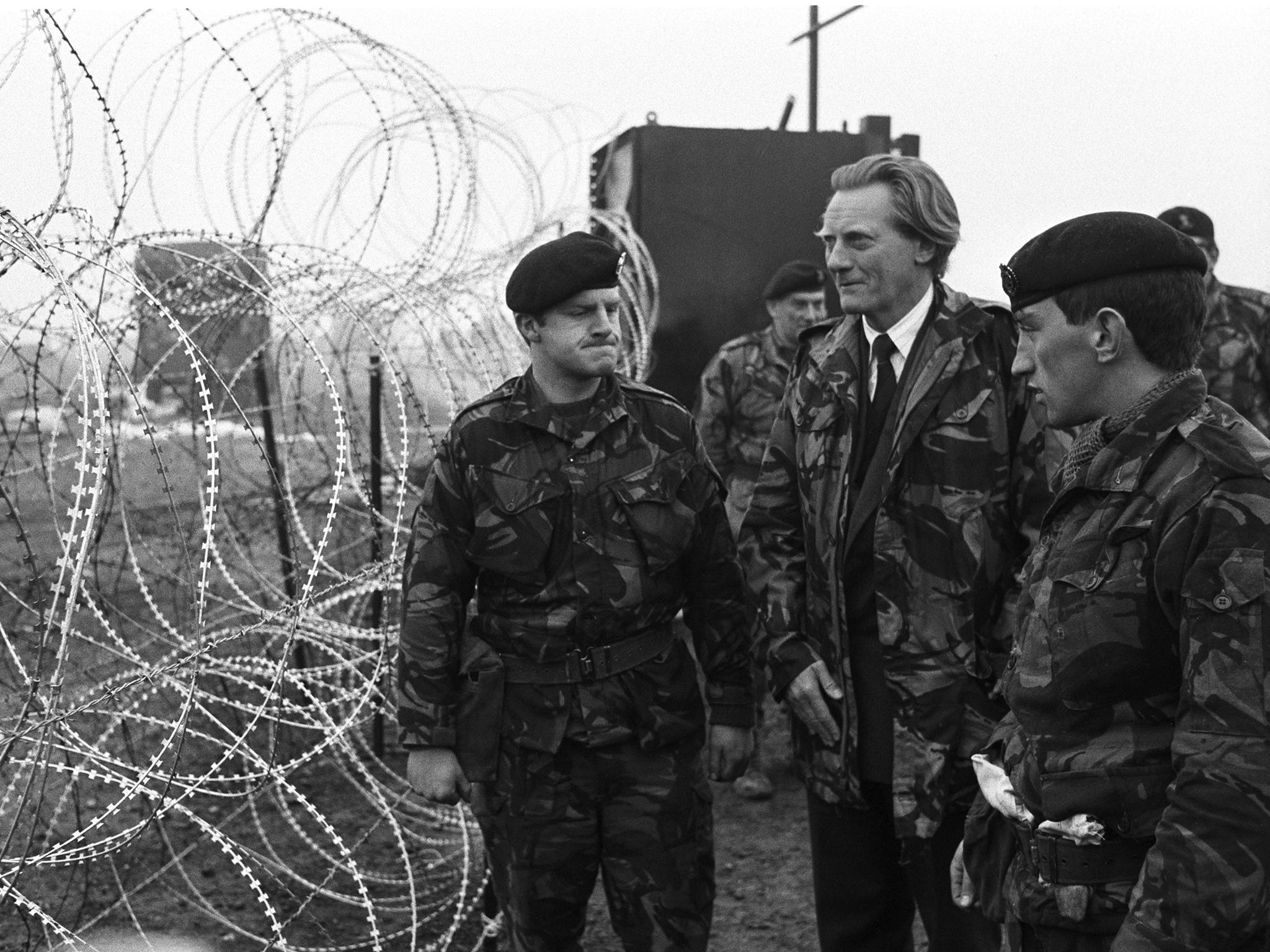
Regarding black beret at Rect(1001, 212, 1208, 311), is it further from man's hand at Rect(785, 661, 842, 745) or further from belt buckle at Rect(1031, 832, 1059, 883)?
man's hand at Rect(785, 661, 842, 745)

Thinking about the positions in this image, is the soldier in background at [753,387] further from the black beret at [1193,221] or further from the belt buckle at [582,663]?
the belt buckle at [582,663]

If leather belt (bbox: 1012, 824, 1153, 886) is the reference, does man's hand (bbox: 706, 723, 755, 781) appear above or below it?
below

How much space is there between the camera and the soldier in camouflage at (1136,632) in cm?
145

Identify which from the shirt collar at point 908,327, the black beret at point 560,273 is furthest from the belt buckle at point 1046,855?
the black beret at point 560,273

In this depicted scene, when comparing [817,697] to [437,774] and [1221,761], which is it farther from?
[1221,761]

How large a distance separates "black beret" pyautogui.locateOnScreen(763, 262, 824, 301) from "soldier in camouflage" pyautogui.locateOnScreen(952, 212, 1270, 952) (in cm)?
332

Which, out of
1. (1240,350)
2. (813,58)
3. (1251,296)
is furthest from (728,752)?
(813,58)

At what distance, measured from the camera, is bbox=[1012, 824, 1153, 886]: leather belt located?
1.65 meters

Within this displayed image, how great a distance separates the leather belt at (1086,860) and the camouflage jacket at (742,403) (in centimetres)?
340

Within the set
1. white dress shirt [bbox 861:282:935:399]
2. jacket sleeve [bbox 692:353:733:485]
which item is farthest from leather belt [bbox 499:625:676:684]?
jacket sleeve [bbox 692:353:733:485]

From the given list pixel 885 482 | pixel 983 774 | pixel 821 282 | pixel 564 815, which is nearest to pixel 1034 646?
pixel 983 774

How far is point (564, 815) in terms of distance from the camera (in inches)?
105

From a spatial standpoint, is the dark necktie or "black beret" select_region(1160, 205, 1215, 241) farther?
"black beret" select_region(1160, 205, 1215, 241)

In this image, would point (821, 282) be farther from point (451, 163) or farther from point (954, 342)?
point (954, 342)
